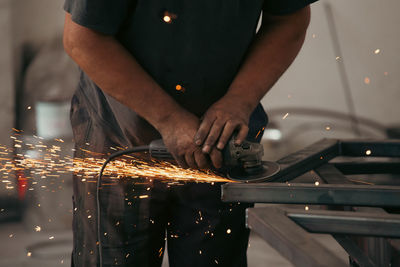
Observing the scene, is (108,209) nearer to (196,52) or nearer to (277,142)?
(196,52)

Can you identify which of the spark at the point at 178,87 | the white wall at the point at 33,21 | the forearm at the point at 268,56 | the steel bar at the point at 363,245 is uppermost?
the white wall at the point at 33,21

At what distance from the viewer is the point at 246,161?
933 millimetres

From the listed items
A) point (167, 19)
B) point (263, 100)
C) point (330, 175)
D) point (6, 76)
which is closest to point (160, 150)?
point (167, 19)

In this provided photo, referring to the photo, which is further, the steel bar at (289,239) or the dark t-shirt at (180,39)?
the dark t-shirt at (180,39)

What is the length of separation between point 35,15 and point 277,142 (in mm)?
1823

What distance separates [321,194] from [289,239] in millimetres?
169

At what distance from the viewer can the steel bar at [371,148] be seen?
116cm

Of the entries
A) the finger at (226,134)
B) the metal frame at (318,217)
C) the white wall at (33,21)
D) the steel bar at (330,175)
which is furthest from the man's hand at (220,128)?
the white wall at (33,21)

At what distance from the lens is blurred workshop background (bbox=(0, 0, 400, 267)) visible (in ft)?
8.98

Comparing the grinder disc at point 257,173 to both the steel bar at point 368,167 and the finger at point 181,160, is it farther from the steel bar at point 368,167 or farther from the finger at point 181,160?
the steel bar at point 368,167

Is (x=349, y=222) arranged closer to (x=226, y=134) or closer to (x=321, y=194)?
(x=321, y=194)

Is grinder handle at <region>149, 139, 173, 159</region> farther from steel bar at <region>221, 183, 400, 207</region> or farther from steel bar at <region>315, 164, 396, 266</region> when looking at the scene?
steel bar at <region>315, 164, 396, 266</region>

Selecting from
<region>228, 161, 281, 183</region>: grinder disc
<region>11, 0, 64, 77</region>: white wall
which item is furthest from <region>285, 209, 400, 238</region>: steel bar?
<region>11, 0, 64, 77</region>: white wall

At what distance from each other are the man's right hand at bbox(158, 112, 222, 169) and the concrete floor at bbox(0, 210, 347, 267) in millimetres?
1632
